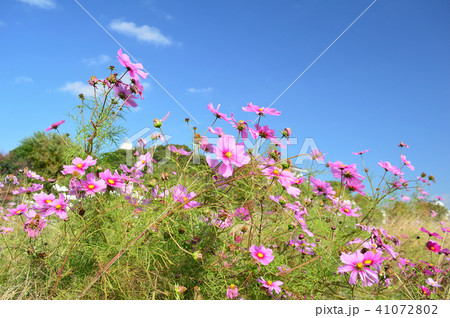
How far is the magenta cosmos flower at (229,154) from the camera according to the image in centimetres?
136

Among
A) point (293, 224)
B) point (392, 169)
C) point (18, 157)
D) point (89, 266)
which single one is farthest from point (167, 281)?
point (18, 157)

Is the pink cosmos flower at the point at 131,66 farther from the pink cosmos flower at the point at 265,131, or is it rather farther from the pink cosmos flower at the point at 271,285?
the pink cosmos flower at the point at 271,285

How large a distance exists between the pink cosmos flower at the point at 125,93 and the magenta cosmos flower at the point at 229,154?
2.48 ft

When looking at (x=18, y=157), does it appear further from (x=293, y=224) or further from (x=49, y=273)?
(x=293, y=224)

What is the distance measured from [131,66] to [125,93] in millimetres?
168

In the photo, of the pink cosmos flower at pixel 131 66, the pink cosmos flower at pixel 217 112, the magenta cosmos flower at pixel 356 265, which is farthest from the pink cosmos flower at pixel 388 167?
the pink cosmos flower at pixel 131 66

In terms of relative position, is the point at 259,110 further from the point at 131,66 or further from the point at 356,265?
the point at 356,265

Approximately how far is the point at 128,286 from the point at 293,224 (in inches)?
36.5

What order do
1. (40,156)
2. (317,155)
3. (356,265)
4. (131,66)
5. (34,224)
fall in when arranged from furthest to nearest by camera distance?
(40,156)
(317,155)
(131,66)
(34,224)
(356,265)

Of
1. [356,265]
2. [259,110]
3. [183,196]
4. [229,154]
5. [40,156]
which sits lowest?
[356,265]

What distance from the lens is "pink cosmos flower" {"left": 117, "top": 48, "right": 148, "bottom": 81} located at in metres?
1.73

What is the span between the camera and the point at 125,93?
188 cm

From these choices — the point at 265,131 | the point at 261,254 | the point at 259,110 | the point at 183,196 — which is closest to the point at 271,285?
the point at 261,254

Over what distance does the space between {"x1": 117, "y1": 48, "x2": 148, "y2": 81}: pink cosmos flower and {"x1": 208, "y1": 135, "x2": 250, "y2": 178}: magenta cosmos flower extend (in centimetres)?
71
